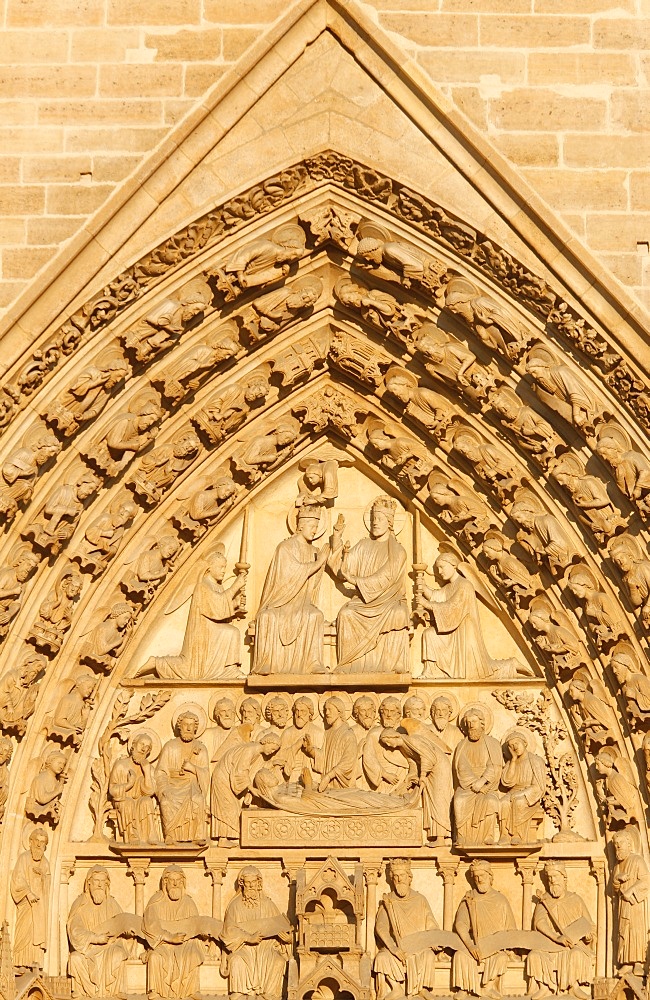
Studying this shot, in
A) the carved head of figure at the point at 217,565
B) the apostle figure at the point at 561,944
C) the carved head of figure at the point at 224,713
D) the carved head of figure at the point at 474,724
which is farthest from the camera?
the carved head of figure at the point at 217,565

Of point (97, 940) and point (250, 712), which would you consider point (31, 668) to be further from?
point (97, 940)

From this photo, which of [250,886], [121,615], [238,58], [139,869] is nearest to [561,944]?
[250,886]

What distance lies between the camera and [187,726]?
1303 centimetres

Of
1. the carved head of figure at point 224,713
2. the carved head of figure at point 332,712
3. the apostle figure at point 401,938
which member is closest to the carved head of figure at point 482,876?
the apostle figure at point 401,938

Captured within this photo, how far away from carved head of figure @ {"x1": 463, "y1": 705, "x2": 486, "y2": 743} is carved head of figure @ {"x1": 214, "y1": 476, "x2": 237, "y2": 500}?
191 cm

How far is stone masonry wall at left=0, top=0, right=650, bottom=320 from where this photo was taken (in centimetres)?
1265

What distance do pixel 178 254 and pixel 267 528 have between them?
182 centimetres

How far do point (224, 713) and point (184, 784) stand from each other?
1.56ft

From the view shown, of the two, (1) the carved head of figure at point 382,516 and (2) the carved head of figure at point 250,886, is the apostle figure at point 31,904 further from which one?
(1) the carved head of figure at point 382,516

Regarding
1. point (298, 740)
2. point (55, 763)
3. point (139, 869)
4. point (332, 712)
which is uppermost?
point (332, 712)

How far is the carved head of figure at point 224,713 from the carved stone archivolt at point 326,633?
15 mm

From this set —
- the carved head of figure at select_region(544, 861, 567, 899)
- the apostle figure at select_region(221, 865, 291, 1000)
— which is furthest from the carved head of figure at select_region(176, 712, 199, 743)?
the carved head of figure at select_region(544, 861, 567, 899)

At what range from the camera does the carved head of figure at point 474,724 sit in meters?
13.0

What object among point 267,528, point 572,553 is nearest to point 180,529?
point 267,528
